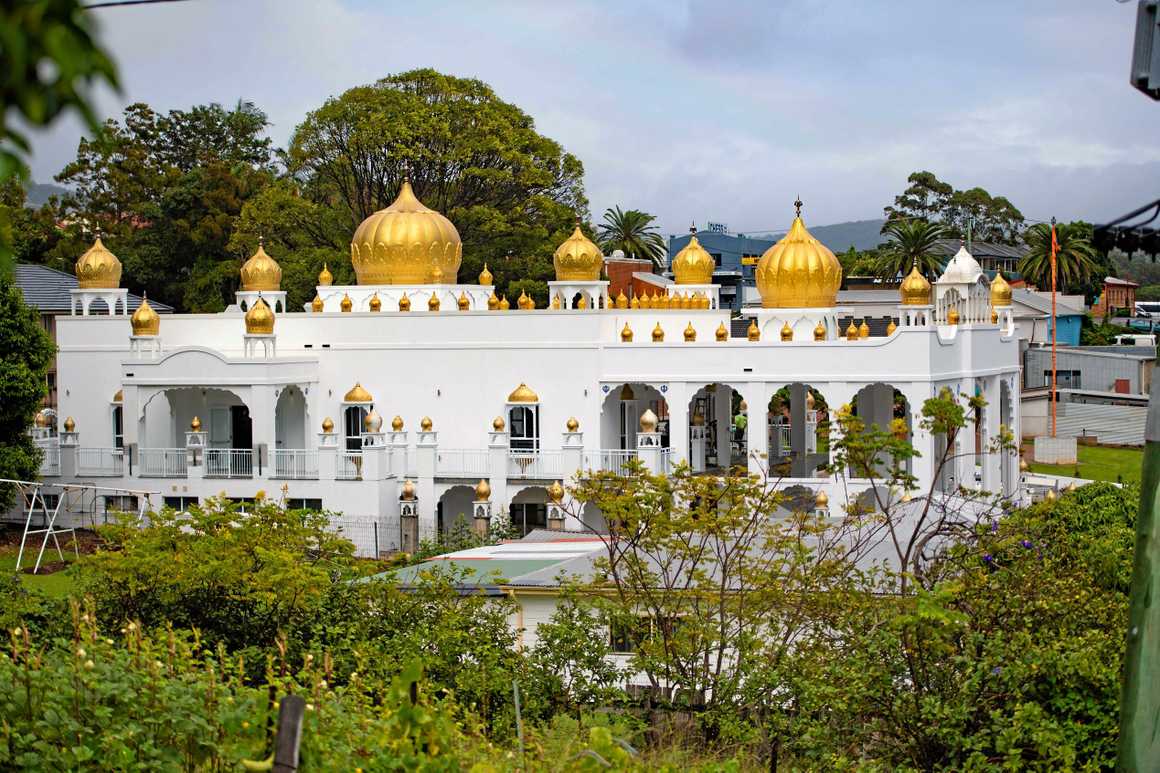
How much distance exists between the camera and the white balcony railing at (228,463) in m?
36.1

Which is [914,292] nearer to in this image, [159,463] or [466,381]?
[466,381]

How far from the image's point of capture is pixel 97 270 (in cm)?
4075

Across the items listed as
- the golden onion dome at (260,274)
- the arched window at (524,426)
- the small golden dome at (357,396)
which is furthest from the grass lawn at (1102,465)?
the golden onion dome at (260,274)

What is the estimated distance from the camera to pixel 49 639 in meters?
16.8

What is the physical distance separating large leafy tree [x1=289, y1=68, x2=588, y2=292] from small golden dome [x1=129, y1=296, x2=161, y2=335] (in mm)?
16653

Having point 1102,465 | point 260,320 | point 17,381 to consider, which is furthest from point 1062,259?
point 17,381

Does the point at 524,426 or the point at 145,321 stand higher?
the point at 145,321

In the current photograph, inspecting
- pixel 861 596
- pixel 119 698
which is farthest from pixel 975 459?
pixel 119 698

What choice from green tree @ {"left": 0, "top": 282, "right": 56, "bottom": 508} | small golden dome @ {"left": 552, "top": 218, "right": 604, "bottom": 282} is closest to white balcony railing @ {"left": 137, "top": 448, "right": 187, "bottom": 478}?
green tree @ {"left": 0, "top": 282, "right": 56, "bottom": 508}

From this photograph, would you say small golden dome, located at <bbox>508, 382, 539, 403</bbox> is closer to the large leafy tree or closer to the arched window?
the arched window

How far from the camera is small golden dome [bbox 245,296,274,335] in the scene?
37188mm

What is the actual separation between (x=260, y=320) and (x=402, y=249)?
4259 mm

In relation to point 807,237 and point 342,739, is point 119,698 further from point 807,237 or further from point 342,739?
point 807,237

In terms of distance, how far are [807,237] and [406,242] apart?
9.97 metres
